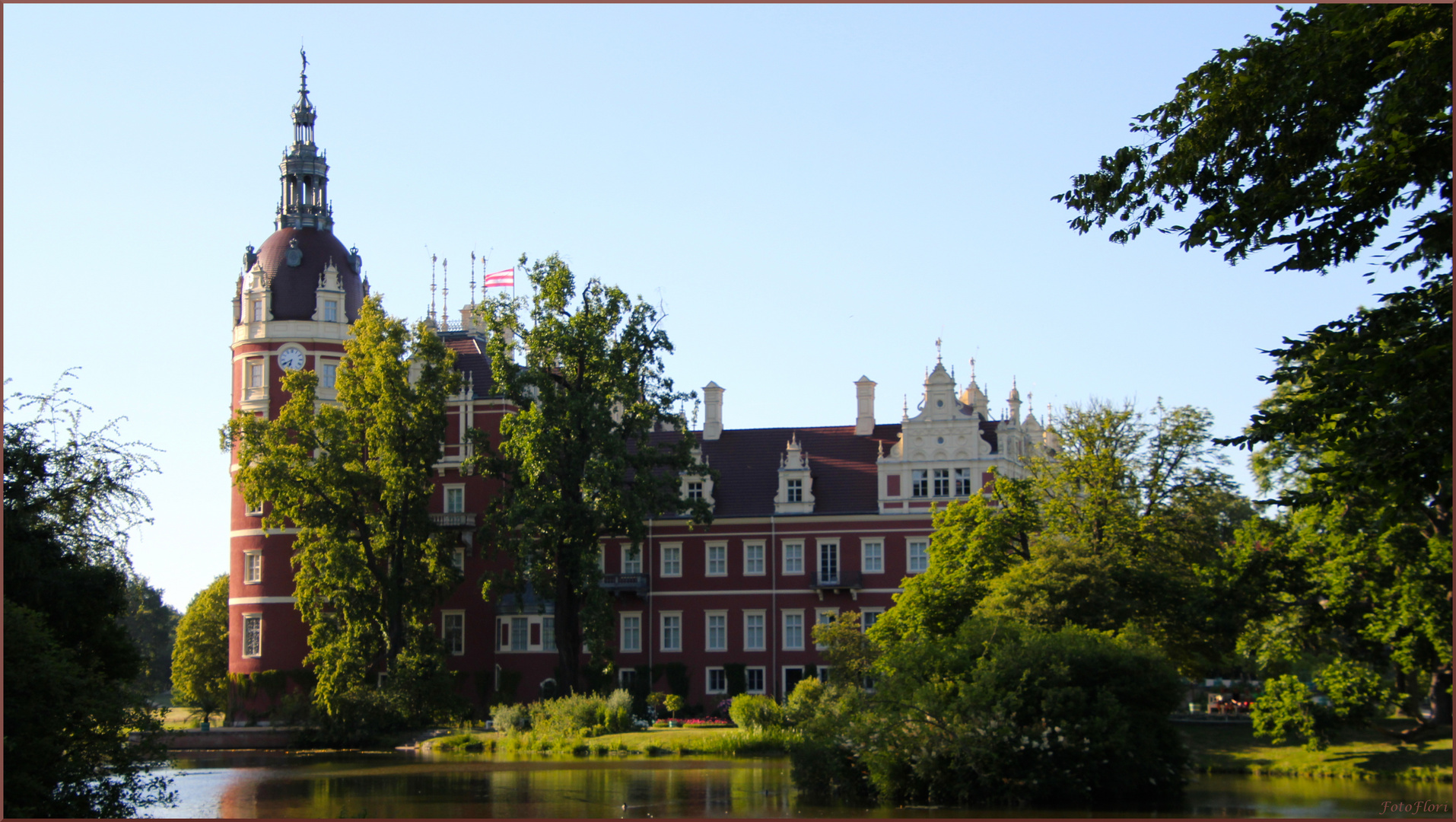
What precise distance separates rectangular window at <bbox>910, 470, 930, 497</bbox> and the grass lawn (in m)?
19.3

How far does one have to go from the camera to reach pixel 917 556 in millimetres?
53969

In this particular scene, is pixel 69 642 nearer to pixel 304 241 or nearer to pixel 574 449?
pixel 574 449

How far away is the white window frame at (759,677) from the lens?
54344 mm

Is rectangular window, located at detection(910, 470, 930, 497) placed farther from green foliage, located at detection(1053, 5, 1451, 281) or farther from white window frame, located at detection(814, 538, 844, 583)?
green foliage, located at detection(1053, 5, 1451, 281)

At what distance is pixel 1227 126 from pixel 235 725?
45.8 m

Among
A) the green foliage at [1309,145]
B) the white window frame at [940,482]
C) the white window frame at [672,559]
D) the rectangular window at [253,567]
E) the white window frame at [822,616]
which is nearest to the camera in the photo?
the green foliage at [1309,145]

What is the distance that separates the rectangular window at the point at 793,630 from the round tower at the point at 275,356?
56.6 ft

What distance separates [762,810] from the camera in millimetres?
23875

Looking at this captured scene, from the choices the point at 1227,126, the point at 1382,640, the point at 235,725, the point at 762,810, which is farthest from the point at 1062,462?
the point at 235,725

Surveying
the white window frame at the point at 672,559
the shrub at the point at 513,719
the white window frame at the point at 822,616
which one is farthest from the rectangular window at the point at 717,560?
the shrub at the point at 513,719

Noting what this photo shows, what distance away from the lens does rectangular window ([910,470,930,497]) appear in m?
54.4

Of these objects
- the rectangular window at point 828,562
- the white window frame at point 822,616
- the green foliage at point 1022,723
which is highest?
the rectangular window at point 828,562

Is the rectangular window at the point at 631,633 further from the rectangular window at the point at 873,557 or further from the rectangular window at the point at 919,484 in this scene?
the rectangular window at the point at 919,484

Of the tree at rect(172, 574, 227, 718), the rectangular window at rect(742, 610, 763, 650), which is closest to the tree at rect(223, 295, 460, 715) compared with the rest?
the rectangular window at rect(742, 610, 763, 650)
